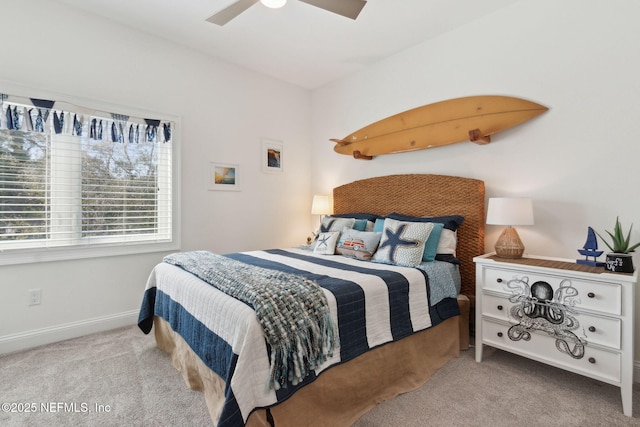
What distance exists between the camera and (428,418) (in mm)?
1634

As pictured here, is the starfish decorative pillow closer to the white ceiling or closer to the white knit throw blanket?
the white knit throw blanket

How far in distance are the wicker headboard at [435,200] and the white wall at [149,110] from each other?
1.16m

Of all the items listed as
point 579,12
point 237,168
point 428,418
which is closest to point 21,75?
point 237,168

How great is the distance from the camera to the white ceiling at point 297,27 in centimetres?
256

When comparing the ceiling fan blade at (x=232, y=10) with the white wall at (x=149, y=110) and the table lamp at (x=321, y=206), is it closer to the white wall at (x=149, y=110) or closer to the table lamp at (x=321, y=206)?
the white wall at (x=149, y=110)

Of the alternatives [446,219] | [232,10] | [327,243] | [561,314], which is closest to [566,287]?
[561,314]

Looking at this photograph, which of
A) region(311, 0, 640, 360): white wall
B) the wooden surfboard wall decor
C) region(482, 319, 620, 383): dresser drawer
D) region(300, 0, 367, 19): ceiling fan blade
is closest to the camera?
region(482, 319, 620, 383): dresser drawer

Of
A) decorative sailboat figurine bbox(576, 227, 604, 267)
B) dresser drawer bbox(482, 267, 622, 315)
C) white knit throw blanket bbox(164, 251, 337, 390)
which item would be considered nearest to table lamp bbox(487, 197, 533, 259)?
dresser drawer bbox(482, 267, 622, 315)

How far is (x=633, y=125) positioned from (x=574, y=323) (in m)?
1.34

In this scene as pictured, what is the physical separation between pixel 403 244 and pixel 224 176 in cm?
221

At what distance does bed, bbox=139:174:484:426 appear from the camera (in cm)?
133

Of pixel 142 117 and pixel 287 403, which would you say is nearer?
pixel 287 403

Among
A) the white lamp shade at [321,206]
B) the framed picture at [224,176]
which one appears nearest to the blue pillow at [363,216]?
the white lamp shade at [321,206]

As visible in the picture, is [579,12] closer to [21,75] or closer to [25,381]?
[21,75]
